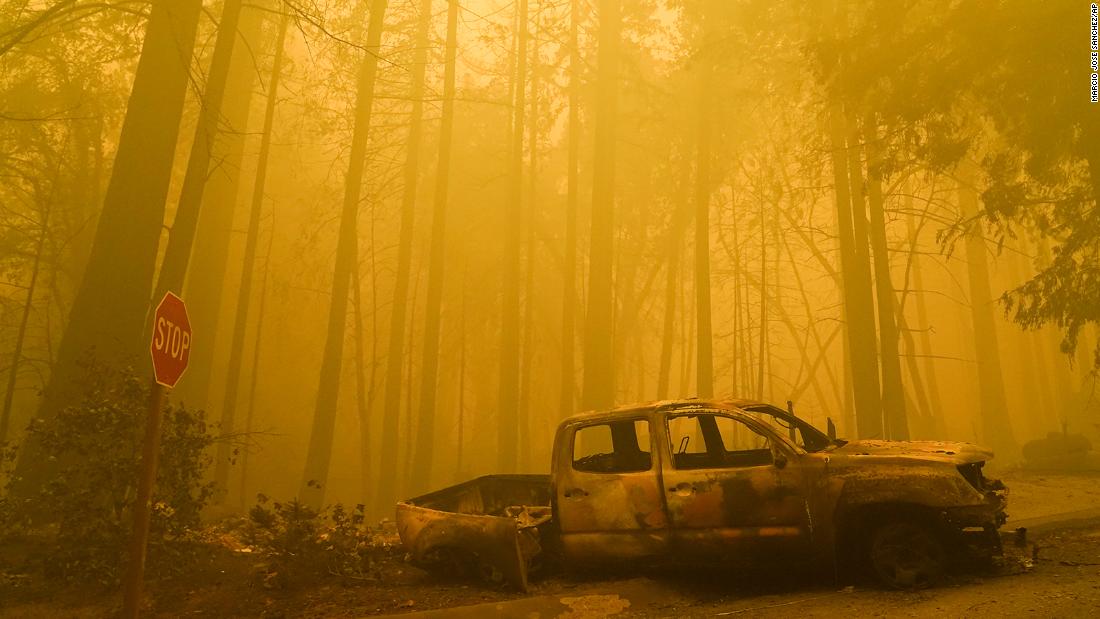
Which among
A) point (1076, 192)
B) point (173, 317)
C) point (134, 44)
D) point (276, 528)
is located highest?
point (134, 44)

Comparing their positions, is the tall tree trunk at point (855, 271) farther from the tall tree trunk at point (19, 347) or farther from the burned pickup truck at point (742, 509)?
the tall tree trunk at point (19, 347)

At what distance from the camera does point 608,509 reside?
6.44 meters

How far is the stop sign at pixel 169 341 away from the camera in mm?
4133

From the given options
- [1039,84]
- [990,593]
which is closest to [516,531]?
[990,593]

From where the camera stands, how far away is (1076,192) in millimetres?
10391

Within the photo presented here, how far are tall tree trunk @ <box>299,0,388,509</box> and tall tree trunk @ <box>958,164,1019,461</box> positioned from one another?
17.0 meters

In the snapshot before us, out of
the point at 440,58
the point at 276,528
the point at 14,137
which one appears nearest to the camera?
the point at 276,528

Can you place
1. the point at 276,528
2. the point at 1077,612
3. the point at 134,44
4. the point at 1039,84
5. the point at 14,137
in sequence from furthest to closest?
1. the point at 14,137
2. the point at 134,44
3. the point at 1039,84
4. the point at 276,528
5. the point at 1077,612

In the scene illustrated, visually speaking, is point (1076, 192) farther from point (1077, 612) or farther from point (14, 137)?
point (14, 137)

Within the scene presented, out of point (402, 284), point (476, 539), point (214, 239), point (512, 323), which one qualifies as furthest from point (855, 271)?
point (214, 239)

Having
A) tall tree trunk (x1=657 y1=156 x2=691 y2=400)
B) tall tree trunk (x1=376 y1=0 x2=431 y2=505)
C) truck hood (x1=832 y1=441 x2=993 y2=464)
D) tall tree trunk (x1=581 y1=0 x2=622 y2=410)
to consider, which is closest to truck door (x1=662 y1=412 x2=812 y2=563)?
truck hood (x1=832 y1=441 x2=993 y2=464)

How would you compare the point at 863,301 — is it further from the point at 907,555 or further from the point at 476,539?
the point at 476,539

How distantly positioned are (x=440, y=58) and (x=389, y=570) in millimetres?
15001

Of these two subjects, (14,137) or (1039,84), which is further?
(14,137)
